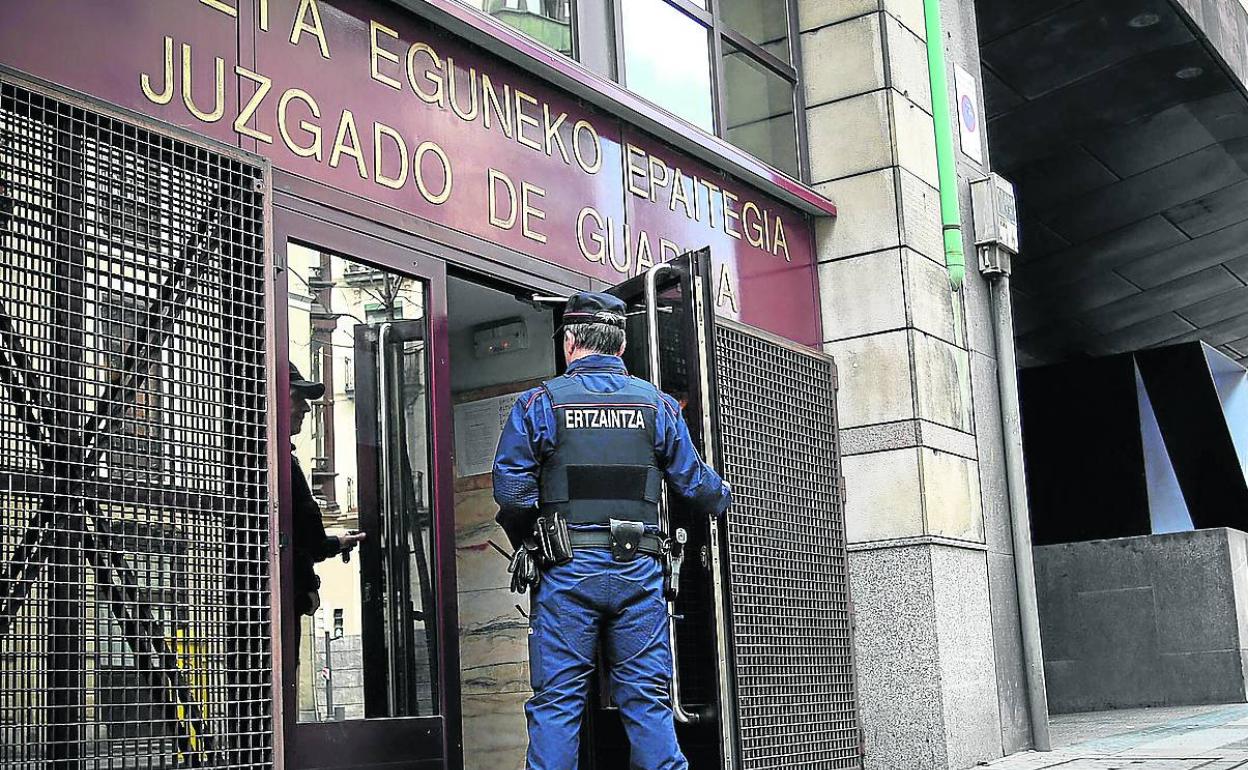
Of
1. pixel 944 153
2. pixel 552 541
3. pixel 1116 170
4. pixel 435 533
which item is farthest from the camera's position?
pixel 1116 170

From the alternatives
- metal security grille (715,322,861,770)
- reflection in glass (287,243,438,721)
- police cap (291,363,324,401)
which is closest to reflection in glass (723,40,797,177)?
metal security grille (715,322,861,770)

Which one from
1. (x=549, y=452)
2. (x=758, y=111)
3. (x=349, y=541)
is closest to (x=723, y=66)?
(x=758, y=111)

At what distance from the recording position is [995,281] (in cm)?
970

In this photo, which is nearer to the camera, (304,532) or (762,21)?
(304,532)

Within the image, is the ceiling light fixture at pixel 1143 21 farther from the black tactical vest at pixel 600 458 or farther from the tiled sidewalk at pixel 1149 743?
the black tactical vest at pixel 600 458

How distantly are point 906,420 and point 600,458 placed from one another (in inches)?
145

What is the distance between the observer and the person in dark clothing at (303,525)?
5.35 meters

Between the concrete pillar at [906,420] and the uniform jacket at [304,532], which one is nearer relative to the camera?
the uniform jacket at [304,532]

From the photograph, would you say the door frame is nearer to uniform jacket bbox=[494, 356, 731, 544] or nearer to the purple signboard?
the purple signboard

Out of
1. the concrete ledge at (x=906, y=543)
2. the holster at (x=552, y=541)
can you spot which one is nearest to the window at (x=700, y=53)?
the concrete ledge at (x=906, y=543)

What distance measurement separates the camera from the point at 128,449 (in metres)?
4.41

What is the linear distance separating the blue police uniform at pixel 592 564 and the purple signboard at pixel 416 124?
1213 millimetres

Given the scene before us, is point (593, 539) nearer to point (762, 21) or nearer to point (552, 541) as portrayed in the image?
point (552, 541)

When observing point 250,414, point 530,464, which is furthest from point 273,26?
point 530,464
